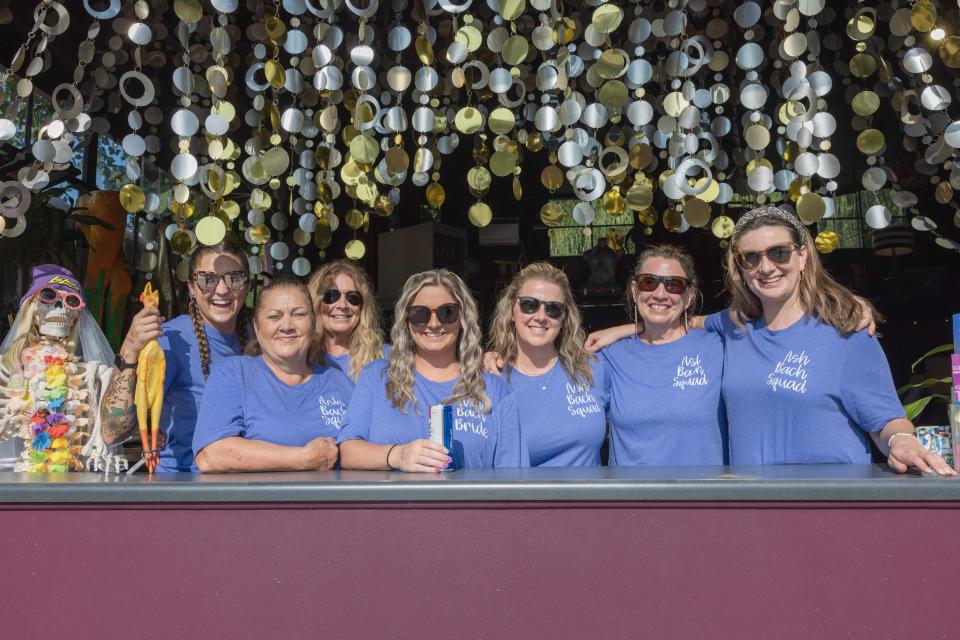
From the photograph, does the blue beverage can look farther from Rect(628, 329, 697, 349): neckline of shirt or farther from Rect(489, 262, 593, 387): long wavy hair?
Rect(628, 329, 697, 349): neckline of shirt

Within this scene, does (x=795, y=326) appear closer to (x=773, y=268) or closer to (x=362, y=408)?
(x=773, y=268)

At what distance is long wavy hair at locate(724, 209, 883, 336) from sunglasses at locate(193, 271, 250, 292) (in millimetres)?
1517

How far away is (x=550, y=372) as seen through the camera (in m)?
2.68

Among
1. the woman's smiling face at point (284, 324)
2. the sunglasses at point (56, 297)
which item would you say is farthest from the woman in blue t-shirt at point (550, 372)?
the sunglasses at point (56, 297)

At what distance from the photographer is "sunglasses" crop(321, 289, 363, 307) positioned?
299cm

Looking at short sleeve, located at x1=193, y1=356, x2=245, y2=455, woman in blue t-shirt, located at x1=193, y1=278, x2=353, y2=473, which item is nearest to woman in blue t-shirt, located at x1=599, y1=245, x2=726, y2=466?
woman in blue t-shirt, located at x1=193, y1=278, x2=353, y2=473

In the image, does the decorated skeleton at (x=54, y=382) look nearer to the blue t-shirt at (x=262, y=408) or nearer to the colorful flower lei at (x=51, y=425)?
the colorful flower lei at (x=51, y=425)

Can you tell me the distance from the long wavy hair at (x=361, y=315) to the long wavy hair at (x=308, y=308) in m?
0.13

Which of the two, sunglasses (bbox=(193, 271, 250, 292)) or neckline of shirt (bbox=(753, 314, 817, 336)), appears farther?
sunglasses (bbox=(193, 271, 250, 292))

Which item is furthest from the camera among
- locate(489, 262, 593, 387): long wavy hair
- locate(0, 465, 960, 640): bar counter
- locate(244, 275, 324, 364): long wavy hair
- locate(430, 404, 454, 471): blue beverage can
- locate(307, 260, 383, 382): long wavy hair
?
locate(307, 260, 383, 382): long wavy hair

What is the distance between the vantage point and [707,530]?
5.38 feet

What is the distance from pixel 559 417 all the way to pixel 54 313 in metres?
1.41

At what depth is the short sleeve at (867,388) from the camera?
2.28 metres

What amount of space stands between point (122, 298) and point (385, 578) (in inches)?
134
